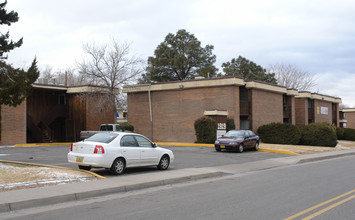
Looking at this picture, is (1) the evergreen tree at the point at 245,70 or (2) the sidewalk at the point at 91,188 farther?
(1) the evergreen tree at the point at 245,70

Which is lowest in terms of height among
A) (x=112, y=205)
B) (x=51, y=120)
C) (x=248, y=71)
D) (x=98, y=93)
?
(x=112, y=205)

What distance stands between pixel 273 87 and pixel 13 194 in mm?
31595

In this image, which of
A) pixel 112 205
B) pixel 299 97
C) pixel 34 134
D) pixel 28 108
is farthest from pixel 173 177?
pixel 299 97

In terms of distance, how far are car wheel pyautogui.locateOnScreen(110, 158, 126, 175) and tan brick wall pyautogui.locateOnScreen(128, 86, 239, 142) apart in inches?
784

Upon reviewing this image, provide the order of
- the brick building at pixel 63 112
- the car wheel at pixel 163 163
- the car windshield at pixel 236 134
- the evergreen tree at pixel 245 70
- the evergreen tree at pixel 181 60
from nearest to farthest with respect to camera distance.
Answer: the car wheel at pixel 163 163
the car windshield at pixel 236 134
the brick building at pixel 63 112
the evergreen tree at pixel 181 60
the evergreen tree at pixel 245 70

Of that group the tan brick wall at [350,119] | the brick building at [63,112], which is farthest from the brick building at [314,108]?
the brick building at [63,112]

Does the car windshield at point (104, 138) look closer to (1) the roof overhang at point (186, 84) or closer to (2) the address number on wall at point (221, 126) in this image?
(2) the address number on wall at point (221, 126)

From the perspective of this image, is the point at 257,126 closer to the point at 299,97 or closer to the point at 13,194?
the point at 299,97

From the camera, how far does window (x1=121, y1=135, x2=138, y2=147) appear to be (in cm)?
1281

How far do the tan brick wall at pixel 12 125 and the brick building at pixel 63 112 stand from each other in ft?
12.1

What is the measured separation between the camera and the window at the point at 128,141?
12.8 meters

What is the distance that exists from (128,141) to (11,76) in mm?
5258

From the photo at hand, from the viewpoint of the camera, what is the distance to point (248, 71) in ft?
196

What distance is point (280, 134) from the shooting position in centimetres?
3244
